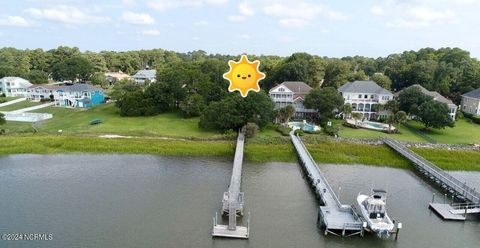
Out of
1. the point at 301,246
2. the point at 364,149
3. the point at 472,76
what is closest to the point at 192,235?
the point at 301,246

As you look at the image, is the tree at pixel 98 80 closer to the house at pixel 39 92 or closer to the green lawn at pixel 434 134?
the house at pixel 39 92

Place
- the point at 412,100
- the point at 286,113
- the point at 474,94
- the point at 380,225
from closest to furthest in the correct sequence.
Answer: the point at 380,225, the point at 286,113, the point at 412,100, the point at 474,94

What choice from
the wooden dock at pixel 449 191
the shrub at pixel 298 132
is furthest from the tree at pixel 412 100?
the shrub at pixel 298 132

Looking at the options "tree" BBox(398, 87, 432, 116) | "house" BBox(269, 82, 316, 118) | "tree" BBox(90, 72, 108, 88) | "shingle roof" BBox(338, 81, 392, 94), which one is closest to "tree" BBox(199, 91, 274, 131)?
"house" BBox(269, 82, 316, 118)

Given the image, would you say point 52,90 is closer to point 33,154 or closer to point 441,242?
point 33,154

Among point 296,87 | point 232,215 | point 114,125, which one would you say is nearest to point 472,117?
point 296,87

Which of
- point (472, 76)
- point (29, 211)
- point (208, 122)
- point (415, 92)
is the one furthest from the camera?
point (472, 76)

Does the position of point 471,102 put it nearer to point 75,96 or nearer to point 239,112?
point 239,112
